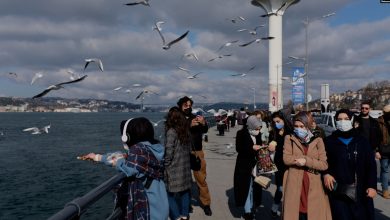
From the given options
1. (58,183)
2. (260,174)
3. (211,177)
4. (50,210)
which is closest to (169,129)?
(260,174)

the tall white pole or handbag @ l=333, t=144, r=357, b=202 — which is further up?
the tall white pole

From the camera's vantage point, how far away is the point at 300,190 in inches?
208

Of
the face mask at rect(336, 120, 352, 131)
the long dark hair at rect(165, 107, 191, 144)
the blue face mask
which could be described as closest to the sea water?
the long dark hair at rect(165, 107, 191, 144)

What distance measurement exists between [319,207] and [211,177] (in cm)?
617

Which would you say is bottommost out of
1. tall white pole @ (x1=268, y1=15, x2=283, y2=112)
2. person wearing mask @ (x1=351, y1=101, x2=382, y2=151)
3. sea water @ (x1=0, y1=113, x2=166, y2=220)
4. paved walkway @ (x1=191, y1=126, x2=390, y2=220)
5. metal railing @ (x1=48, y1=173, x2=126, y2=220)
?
sea water @ (x1=0, y1=113, x2=166, y2=220)

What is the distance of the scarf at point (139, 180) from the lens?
399cm

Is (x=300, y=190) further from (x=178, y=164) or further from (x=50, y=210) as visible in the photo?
(x=50, y=210)

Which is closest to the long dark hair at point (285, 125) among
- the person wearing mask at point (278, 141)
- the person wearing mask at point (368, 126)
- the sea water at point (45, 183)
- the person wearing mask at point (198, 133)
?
the person wearing mask at point (278, 141)

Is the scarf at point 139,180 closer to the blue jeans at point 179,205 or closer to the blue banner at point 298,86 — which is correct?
the blue jeans at point 179,205

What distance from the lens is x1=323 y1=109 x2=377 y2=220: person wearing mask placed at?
5.10 meters

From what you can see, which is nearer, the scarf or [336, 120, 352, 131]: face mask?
the scarf

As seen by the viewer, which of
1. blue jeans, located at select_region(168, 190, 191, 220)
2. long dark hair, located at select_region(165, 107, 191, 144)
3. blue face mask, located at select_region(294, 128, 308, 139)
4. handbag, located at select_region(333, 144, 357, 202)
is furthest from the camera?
blue jeans, located at select_region(168, 190, 191, 220)

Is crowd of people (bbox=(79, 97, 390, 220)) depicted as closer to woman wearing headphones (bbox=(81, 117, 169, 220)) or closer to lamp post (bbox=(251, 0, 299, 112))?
woman wearing headphones (bbox=(81, 117, 169, 220))

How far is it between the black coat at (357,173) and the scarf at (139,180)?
2.25 m
